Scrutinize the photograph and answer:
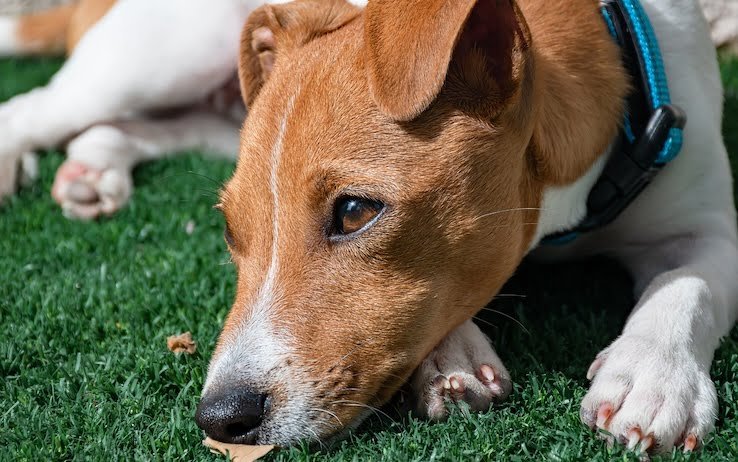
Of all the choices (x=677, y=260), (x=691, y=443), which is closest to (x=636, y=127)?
(x=677, y=260)

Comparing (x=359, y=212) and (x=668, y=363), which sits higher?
(x=359, y=212)

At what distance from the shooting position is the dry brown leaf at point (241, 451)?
2.52 m

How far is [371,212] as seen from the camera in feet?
8.83

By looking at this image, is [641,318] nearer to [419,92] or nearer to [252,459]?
[419,92]

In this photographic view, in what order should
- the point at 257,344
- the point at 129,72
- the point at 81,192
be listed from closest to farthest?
the point at 257,344
the point at 81,192
the point at 129,72

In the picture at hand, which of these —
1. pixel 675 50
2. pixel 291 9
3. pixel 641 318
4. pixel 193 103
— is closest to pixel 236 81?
pixel 193 103

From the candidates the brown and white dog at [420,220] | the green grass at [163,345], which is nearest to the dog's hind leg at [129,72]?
the green grass at [163,345]

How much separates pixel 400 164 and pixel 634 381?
910mm

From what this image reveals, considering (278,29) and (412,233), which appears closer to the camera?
(412,233)

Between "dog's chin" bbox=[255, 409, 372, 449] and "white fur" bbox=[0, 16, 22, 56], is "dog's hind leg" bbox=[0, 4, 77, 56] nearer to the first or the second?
"white fur" bbox=[0, 16, 22, 56]

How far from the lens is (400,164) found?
2707 mm

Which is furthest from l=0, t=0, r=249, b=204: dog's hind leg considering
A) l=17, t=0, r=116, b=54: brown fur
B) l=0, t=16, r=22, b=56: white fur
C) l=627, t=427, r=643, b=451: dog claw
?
l=627, t=427, r=643, b=451: dog claw

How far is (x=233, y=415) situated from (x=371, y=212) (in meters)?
0.70

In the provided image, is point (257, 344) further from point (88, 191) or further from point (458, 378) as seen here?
point (88, 191)
